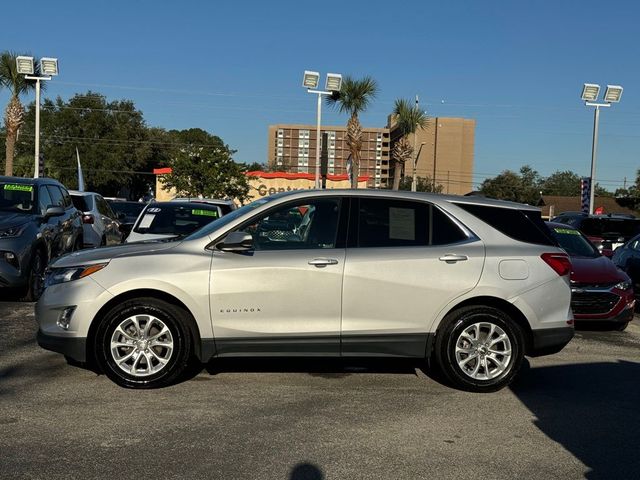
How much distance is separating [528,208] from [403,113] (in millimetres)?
34415

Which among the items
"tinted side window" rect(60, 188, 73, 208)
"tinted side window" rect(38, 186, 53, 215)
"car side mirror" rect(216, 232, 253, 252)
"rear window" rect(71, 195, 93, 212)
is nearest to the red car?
"car side mirror" rect(216, 232, 253, 252)

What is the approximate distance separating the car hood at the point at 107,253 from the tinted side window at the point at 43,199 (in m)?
4.75

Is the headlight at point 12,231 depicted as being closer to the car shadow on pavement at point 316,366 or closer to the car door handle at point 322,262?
the car shadow on pavement at point 316,366

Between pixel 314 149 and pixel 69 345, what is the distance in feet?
455

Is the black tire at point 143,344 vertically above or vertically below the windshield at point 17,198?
below

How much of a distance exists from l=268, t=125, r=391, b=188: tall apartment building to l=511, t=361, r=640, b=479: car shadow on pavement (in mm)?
106449

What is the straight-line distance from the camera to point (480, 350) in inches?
238

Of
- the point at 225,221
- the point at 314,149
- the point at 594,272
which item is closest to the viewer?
the point at 225,221

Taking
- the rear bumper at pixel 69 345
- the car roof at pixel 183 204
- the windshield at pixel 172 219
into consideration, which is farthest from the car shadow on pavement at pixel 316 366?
the car roof at pixel 183 204

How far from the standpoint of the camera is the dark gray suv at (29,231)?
9.13 meters

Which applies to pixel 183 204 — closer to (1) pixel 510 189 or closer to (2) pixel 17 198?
(2) pixel 17 198

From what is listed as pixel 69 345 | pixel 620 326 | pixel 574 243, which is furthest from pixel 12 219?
pixel 620 326

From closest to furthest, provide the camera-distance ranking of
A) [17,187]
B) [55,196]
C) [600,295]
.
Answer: [600,295]
[17,187]
[55,196]

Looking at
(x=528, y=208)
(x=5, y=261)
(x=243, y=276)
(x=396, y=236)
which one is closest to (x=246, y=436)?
(x=243, y=276)
